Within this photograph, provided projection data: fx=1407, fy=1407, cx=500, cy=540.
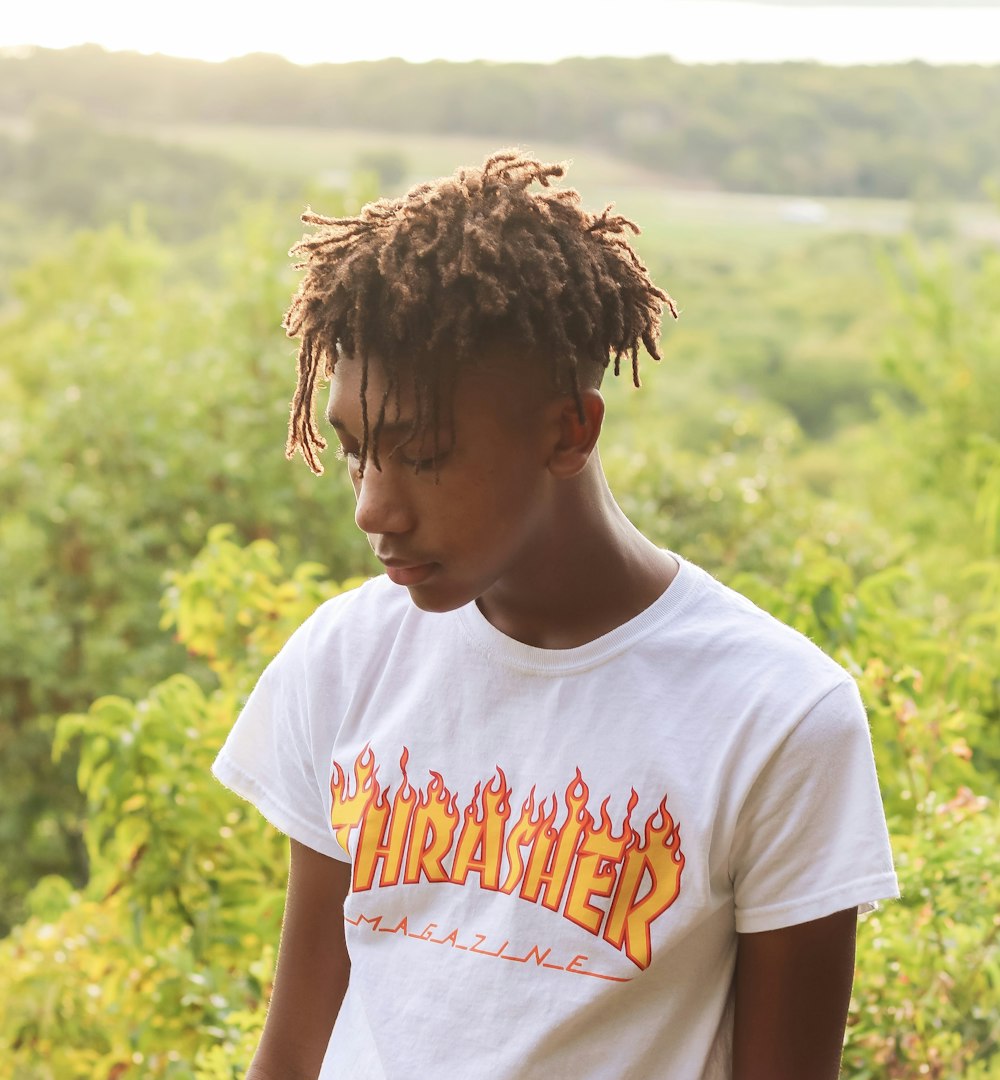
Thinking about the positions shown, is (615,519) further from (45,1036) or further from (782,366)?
(782,366)

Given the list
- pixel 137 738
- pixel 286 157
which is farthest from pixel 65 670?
pixel 286 157

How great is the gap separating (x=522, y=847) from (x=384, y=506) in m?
0.32

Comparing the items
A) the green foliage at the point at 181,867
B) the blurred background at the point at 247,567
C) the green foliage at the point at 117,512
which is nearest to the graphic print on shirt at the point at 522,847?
the blurred background at the point at 247,567

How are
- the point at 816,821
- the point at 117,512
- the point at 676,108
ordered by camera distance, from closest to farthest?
the point at 816,821 < the point at 117,512 < the point at 676,108

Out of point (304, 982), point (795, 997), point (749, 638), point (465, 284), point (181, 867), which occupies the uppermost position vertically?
point (465, 284)

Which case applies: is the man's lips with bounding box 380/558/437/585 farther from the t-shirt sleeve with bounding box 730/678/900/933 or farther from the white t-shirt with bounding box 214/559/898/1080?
the t-shirt sleeve with bounding box 730/678/900/933

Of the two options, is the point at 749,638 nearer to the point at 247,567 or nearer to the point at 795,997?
the point at 795,997

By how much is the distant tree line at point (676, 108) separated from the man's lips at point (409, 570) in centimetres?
3378

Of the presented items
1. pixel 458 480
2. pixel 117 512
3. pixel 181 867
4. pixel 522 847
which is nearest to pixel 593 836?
pixel 522 847

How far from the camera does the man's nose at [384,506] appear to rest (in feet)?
3.84

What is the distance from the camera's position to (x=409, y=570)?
1200 millimetres

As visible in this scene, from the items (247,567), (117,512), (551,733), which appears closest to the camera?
(551,733)

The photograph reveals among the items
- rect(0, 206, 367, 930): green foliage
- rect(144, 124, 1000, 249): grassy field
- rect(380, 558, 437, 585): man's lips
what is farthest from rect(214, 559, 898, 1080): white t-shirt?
rect(144, 124, 1000, 249): grassy field

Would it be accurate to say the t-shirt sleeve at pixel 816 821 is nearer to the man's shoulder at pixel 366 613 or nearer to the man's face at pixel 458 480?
the man's face at pixel 458 480
